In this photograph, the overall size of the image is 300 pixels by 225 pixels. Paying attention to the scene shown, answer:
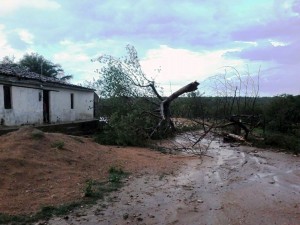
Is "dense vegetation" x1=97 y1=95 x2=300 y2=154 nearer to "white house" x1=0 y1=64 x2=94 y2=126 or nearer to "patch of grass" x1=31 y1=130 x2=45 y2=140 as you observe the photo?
"white house" x1=0 y1=64 x2=94 y2=126

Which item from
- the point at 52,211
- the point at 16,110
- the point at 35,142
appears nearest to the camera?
the point at 52,211

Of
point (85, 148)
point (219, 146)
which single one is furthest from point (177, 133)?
point (85, 148)

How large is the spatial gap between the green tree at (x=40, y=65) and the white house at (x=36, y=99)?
12.9m

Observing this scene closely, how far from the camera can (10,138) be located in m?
10.5

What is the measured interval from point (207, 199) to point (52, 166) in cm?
380

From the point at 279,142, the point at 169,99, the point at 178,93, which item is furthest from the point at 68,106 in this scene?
the point at 279,142

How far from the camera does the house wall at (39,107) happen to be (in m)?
17.5

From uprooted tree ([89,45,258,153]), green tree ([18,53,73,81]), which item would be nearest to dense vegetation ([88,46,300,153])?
uprooted tree ([89,45,258,153])

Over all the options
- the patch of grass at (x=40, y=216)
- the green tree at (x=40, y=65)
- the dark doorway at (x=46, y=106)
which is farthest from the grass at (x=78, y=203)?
the green tree at (x=40, y=65)

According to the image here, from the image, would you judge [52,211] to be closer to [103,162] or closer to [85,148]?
[103,162]

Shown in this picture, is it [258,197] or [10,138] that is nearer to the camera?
[258,197]

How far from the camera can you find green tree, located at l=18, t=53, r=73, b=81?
3731 centimetres

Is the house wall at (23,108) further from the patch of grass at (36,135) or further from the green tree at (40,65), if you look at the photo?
the green tree at (40,65)

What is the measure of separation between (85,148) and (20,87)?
8.08 meters
